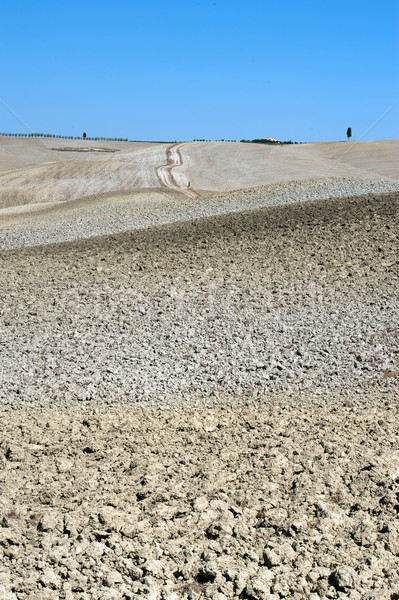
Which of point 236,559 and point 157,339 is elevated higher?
point 157,339

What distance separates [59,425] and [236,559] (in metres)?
3.32

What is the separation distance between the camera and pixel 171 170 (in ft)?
121

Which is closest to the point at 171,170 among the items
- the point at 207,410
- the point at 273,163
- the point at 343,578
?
the point at 273,163

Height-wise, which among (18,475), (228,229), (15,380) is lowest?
(18,475)

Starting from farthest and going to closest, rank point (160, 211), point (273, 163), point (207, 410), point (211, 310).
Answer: point (273, 163), point (160, 211), point (211, 310), point (207, 410)

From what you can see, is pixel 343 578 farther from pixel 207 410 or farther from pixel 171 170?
pixel 171 170

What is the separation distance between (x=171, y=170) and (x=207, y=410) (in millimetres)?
30747

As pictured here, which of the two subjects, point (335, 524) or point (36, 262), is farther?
point (36, 262)

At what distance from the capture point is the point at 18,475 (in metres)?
5.84

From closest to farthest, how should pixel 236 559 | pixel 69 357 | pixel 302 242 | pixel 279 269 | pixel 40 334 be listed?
pixel 236 559 → pixel 69 357 → pixel 40 334 → pixel 279 269 → pixel 302 242

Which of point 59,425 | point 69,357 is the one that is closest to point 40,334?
point 69,357

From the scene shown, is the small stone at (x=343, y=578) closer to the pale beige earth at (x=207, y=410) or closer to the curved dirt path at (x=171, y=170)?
the pale beige earth at (x=207, y=410)

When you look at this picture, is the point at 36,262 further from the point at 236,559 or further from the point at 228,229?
the point at 236,559

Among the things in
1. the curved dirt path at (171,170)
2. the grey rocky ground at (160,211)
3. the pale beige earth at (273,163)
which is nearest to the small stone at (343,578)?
the grey rocky ground at (160,211)
